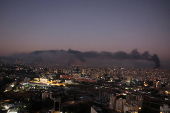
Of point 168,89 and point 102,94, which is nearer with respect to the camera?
point 102,94

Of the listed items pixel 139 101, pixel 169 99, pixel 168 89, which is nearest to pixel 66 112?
pixel 139 101

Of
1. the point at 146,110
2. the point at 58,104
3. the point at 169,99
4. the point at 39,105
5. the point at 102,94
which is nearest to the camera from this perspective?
the point at 58,104

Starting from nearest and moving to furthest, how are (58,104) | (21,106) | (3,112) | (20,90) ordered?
(3,112), (58,104), (21,106), (20,90)

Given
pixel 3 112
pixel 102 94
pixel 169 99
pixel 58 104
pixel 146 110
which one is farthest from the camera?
pixel 169 99

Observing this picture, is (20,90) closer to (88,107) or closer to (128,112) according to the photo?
(88,107)

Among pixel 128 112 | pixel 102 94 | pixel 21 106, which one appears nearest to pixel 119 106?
pixel 128 112

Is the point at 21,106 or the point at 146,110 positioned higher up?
the point at 21,106

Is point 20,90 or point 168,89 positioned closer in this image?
point 20,90

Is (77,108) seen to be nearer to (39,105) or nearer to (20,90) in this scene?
(39,105)

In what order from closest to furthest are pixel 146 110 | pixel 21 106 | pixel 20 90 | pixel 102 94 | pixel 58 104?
pixel 58 104 → pixel 21 106 → pixel 146 110 → pixel 102 94 → pixel 20 90
